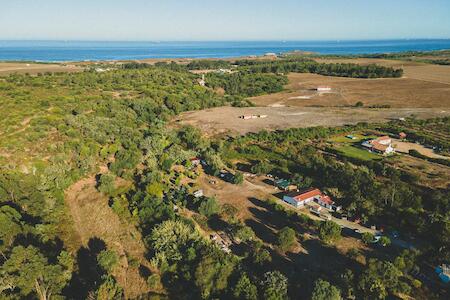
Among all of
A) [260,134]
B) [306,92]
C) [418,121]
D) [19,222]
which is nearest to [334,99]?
[306,92]

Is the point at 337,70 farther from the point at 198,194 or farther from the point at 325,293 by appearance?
the point at 325,293

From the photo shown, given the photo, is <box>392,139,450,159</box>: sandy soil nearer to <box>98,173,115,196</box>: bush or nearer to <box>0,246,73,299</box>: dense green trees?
<box>98,173,115,196</box>: bush

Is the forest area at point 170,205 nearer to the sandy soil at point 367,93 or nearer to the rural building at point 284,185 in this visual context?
the rural building at point 284,185

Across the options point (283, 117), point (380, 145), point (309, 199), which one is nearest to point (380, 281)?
point (309, 199)

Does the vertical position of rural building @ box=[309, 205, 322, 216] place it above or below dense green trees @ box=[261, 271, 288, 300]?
below

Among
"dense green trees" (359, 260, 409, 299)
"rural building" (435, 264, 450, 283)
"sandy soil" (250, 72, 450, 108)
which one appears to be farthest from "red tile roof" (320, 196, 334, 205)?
"sandy soil" (250, 72, 450, 108)
